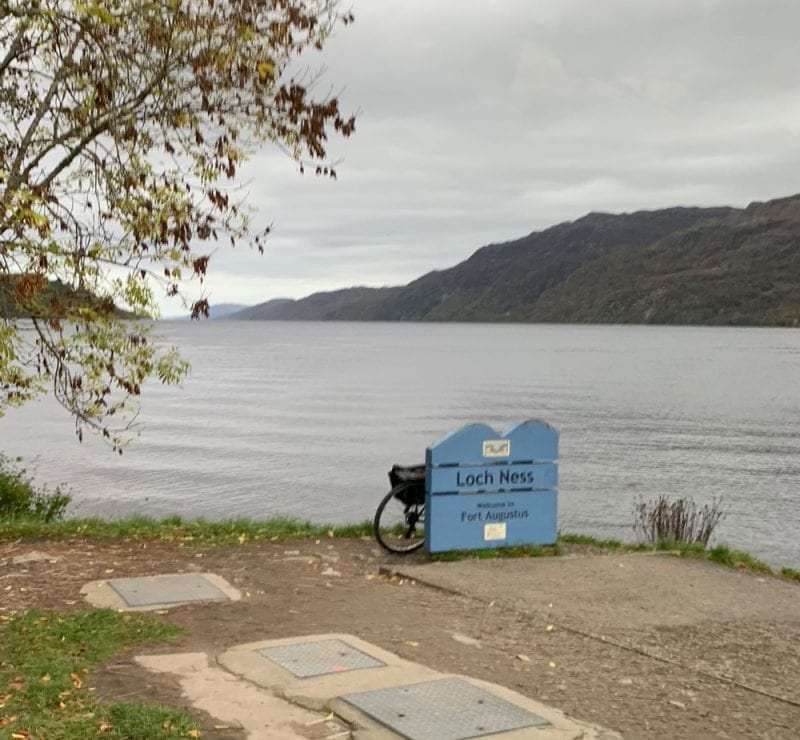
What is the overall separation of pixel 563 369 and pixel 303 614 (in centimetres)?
8389

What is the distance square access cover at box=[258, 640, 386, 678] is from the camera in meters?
5.72

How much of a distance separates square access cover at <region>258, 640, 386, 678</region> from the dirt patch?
12.5 inches

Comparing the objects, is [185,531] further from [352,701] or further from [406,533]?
[352,701]

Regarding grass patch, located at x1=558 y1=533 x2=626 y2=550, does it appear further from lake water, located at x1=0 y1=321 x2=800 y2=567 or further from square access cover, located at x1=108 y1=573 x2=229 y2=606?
lake water, located at x1=0 y1=321 x2=800 y2=567

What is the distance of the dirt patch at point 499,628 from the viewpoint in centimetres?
545

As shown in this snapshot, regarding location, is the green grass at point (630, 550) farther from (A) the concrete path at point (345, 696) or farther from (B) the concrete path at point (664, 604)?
(A) the concrete path at point (345, 696)

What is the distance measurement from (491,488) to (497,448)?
1.26 ft

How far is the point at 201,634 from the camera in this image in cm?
656

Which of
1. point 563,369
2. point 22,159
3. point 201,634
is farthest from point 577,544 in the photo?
point 563,369

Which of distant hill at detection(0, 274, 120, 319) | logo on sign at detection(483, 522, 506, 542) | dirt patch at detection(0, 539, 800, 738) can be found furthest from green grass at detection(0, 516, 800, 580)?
distant hill at detection(0, 274, 120, 319)

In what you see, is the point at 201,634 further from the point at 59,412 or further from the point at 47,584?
the point at 59,412

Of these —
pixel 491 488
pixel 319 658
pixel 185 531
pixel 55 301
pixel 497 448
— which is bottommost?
pixel 185 531

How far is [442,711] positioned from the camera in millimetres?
5059

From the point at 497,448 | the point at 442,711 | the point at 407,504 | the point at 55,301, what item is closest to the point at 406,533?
the point at 407,504
